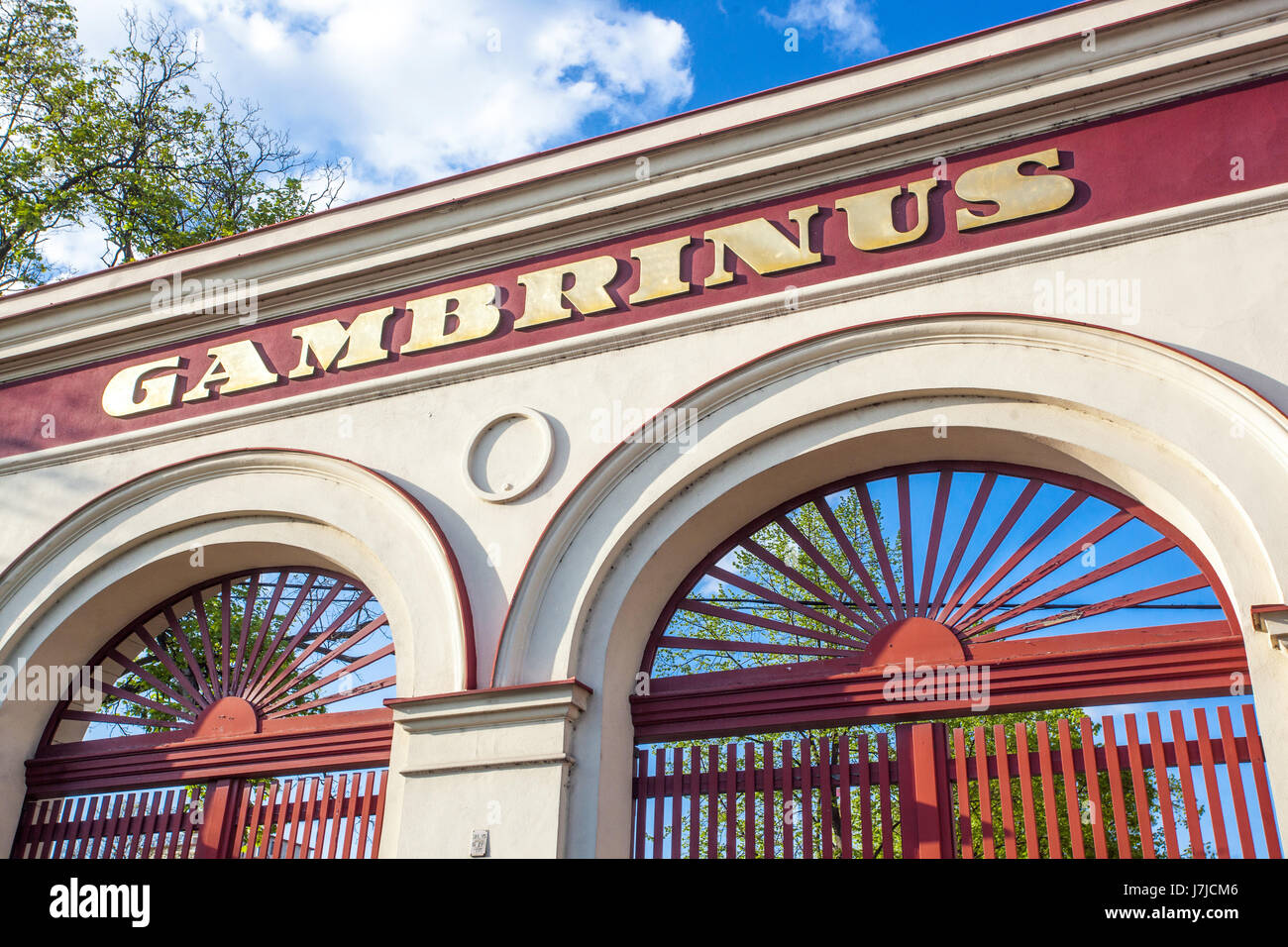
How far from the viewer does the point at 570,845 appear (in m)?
6.02

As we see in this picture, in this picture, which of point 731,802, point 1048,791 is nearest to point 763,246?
point 731,802

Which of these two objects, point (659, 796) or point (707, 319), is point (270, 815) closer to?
point (659, 796)

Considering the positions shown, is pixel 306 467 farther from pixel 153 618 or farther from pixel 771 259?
pixel 771 259

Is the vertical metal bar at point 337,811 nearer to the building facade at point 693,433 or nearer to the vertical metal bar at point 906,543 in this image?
the building facade at point 693,433

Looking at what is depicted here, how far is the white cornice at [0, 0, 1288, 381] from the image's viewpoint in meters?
6.57

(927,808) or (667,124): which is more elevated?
(667,124)

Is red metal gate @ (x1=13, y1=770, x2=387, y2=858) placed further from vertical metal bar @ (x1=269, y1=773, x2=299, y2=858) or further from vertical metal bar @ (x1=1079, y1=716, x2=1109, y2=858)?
vertical metal bar @ (x1=1079, y1=716, x2=1109, y2=858)

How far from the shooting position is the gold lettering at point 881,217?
6863 mm

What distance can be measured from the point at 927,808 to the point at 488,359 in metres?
3.85

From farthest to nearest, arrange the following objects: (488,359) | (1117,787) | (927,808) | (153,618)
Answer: (153,618) < (488,359) < (927,808) < (1117,787)

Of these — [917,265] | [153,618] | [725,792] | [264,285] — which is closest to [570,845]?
[725,792]

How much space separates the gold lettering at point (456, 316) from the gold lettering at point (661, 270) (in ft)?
3.40

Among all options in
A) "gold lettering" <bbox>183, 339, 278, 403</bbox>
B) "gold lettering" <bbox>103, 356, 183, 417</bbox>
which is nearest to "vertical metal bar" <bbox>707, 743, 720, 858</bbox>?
"gold lettering" <bbox>183, 339, 278, 403</bbox>

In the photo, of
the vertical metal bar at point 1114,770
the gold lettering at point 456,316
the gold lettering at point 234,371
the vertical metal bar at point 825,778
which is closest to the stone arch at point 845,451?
the vertical metal bar at point 1114,770
